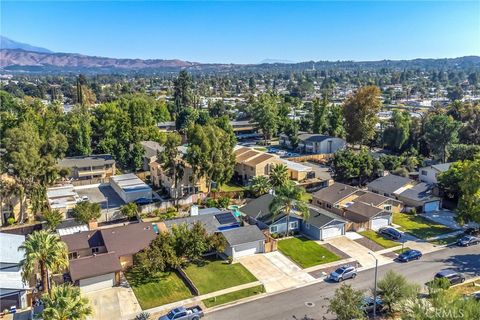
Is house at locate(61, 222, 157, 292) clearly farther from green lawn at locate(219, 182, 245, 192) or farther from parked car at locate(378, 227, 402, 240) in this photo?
parked car at locate(378, 227, 402, 240)

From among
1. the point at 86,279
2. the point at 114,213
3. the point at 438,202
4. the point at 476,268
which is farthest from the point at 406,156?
the point at 86,279

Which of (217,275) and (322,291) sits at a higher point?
(322,291)

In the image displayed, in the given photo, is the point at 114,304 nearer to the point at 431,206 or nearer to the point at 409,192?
the point at 409,192

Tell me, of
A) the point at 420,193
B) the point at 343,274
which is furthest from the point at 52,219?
the point at 420,193

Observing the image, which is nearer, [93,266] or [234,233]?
[93,266]

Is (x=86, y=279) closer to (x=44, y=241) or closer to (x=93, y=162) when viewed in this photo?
(x=44, y=241)

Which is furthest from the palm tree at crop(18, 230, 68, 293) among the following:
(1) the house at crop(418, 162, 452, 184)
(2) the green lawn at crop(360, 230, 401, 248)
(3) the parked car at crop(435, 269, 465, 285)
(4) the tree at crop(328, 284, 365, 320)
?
(1) the house at crop(418, 162, 452, 184)

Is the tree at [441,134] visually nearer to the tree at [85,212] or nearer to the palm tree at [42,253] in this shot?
the tree at [85,212]
